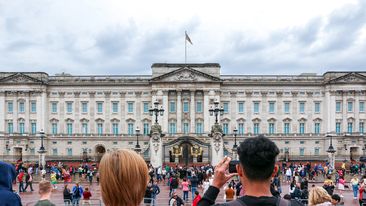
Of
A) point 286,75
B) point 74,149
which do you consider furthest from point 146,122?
point 286,75

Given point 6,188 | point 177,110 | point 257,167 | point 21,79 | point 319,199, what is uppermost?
point 21,79

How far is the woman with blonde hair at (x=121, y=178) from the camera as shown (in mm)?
4270

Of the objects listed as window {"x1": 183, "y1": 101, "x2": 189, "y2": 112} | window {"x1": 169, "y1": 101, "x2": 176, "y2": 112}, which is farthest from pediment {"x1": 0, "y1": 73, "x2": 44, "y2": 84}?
window {"x1": 183, "y1": 101, "x2": 189, "y2": 112}

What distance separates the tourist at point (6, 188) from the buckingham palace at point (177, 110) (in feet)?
232

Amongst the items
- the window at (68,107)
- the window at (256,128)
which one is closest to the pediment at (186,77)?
the window at (256,128)

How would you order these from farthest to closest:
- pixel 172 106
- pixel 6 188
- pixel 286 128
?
pixel 286 128
pixel 172 106
pixel 6 188

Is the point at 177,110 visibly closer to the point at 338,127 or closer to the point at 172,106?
the point at 172,106

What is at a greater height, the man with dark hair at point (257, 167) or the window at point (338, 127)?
the man with dark hair at point (257, 167)

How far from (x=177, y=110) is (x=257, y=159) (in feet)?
240

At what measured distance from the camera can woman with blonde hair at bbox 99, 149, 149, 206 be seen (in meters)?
4.27

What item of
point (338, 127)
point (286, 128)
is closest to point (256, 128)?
point (286, 128)

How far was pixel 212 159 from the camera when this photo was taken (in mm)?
62688

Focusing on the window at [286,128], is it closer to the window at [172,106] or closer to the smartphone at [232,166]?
the window at [172,106]

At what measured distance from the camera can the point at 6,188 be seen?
5.40 m
